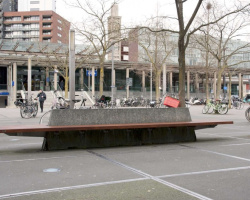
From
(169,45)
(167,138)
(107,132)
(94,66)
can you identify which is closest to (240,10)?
(167,138)

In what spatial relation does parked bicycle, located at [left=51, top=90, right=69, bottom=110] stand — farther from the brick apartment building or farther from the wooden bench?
the brick apartment building

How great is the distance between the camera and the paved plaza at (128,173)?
14.8 feet

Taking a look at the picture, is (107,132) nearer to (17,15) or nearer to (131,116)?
(131,116)

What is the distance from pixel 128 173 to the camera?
5.73m

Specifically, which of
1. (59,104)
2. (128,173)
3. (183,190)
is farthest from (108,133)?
(59,104)

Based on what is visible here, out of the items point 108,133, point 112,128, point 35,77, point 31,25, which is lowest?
point 108,133

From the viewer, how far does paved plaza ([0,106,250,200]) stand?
14.8ft

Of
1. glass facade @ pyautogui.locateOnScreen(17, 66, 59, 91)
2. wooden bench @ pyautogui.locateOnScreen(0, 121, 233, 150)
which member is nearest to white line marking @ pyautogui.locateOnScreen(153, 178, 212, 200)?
wooden bench @ pyautogui.locateOnScreen(0, 121, 233, 150)

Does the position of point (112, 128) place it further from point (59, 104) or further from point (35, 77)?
point (35, 77)

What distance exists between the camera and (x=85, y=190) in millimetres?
4664

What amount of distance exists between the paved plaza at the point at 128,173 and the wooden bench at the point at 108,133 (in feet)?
1.36

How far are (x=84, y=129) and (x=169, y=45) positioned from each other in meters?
32.3

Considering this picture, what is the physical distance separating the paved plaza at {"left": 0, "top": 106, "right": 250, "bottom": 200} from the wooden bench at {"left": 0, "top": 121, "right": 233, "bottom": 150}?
413 millimetres

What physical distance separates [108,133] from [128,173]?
321 cm
